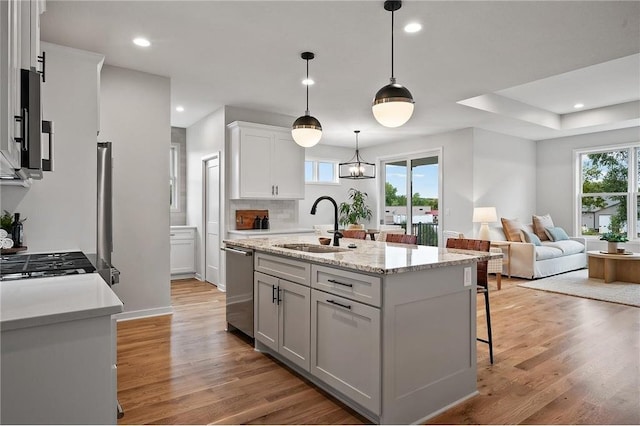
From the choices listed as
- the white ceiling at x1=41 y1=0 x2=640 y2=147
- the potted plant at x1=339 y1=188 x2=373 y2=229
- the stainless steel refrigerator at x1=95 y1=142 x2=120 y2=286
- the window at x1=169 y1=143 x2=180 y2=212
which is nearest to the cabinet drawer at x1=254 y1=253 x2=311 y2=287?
the stainless steel refrigerator at x1=95 y1=142 x2=120 y2=286

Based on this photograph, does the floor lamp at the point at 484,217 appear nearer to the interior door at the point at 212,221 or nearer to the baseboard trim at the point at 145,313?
the interior door at the point at 212,221

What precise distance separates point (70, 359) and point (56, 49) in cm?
307

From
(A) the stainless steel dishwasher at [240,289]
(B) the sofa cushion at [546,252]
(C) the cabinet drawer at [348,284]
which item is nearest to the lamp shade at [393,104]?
(C) the cabinet drawer at [348,284]

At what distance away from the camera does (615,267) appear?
20.0ft

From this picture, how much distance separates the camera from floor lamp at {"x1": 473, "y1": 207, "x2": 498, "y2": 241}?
6.37 meters

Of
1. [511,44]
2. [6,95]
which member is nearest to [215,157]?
[511,44]

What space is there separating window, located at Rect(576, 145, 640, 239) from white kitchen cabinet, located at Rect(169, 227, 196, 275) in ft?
25.0

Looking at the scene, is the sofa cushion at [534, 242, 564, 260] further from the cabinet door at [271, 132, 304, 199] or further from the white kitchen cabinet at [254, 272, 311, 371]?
the white kitchen cabinet at [254, 272, 311, 371]

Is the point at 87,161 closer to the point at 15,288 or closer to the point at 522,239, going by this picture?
the point at 15,288

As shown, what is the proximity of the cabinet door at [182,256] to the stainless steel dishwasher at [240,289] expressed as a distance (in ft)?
9.97

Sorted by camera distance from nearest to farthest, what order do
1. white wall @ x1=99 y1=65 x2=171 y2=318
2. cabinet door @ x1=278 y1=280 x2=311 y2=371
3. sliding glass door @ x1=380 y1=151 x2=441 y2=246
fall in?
cabinet door @ x1=278 y1=280 x2=311 y2=371 < white wall @ x1=99 y1=65 x2=171 y2=318 < sliding glass door @ x1=380 y1=151 x2=441 y2=246

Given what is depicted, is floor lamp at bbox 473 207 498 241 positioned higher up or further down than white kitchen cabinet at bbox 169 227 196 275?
higher up

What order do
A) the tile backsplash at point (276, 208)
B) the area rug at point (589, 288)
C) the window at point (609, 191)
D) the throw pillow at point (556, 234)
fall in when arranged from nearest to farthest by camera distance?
1. the area rug at point (589, 288)
2. the tile backsplash at point (276, 208)
3. the window at point (609, 191)
4. the throw pillow at point (556, 234)

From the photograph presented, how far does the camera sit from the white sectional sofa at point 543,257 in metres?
6.17
